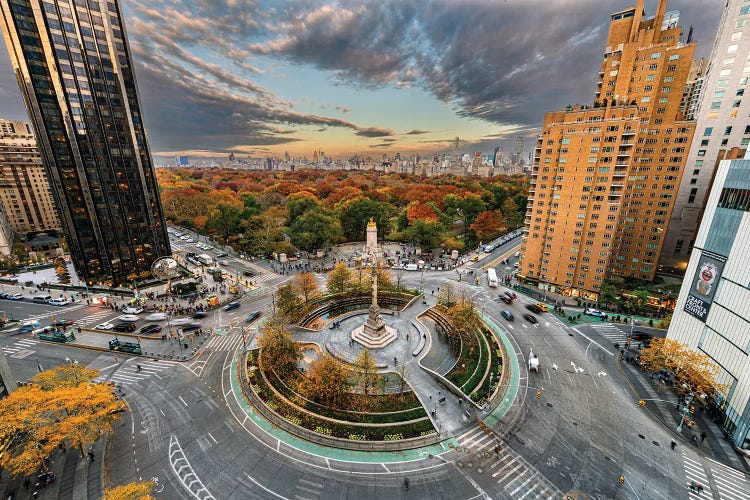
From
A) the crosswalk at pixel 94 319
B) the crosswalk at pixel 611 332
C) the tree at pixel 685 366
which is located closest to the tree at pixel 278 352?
the crosswalk at pixel 94 319

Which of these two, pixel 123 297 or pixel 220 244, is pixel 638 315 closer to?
pixel 123 297

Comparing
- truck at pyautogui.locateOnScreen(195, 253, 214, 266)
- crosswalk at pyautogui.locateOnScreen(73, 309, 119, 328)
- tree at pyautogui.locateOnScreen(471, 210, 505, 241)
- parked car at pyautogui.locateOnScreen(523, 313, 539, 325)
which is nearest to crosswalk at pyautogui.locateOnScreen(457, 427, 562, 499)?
parked car at pyautogui.locateOnScreen(523, 313, 539, 325)

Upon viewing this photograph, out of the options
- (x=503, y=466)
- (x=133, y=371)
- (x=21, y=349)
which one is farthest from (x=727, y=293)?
(x=21, y=349)

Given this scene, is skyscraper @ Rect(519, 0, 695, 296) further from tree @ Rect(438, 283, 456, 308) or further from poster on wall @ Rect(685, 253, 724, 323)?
tree @ Rect(438, 283, 456, 308)

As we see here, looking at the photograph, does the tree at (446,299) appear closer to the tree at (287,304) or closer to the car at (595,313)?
the car at (595,313)

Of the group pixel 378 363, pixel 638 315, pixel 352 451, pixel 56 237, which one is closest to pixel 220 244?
pixel 56 237

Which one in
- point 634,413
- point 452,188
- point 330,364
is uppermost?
point 452,188
